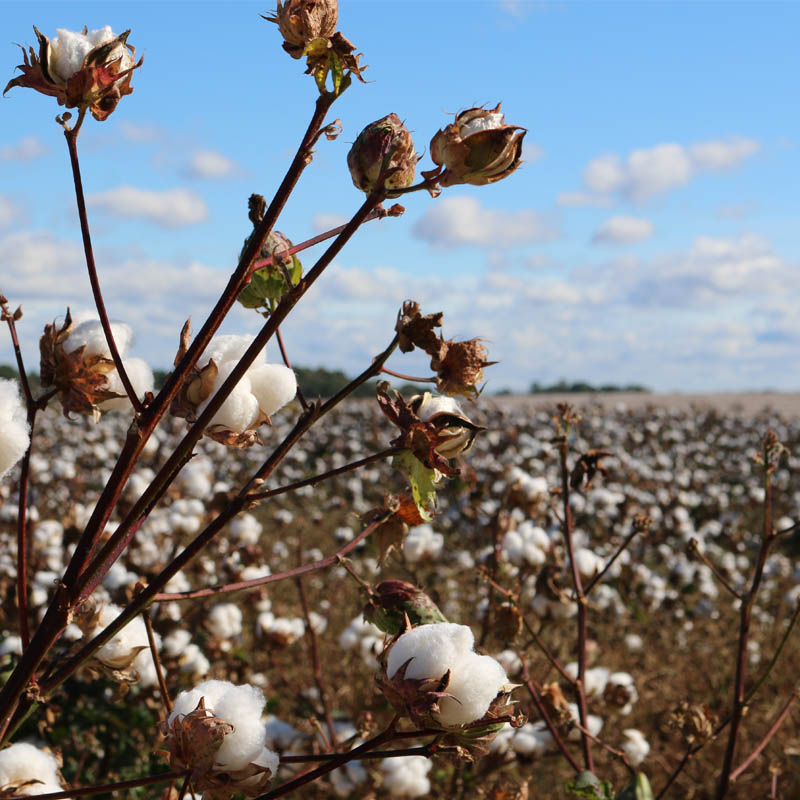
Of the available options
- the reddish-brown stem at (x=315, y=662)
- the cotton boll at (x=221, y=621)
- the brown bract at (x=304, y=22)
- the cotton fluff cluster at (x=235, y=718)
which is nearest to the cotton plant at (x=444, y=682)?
the cotton fluff cluster at (x=235, y=718)

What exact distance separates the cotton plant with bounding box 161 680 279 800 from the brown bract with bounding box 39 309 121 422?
0.38m

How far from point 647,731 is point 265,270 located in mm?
4747

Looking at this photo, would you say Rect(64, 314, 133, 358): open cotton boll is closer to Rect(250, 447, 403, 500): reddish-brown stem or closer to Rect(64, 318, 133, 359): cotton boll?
Rect(64, 318, 133, 359): cotton boll

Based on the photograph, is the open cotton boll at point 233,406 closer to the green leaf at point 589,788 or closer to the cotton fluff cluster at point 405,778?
the green leaf at point 589,788

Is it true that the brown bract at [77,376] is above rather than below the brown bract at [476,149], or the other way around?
below

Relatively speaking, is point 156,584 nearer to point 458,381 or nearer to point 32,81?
point 458,381

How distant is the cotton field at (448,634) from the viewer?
1231 millimetres

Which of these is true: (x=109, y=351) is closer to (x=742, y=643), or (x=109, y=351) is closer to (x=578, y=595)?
(x=578, y=595)

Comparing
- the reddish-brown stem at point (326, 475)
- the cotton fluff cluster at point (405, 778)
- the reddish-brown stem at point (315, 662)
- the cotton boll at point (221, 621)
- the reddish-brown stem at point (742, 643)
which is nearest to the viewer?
the reddish-brown stem at point (326, 475)

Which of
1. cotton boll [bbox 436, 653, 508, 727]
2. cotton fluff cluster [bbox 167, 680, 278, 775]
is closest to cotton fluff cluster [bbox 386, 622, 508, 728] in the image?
cotton boll [bbox 436, 653, 508, 727]

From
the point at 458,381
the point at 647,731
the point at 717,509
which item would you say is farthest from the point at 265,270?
the point at 717,509

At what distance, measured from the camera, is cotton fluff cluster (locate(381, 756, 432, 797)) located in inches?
110

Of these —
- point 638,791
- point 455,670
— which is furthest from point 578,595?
point 455,670

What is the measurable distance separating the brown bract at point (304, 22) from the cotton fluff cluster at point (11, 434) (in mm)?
526
